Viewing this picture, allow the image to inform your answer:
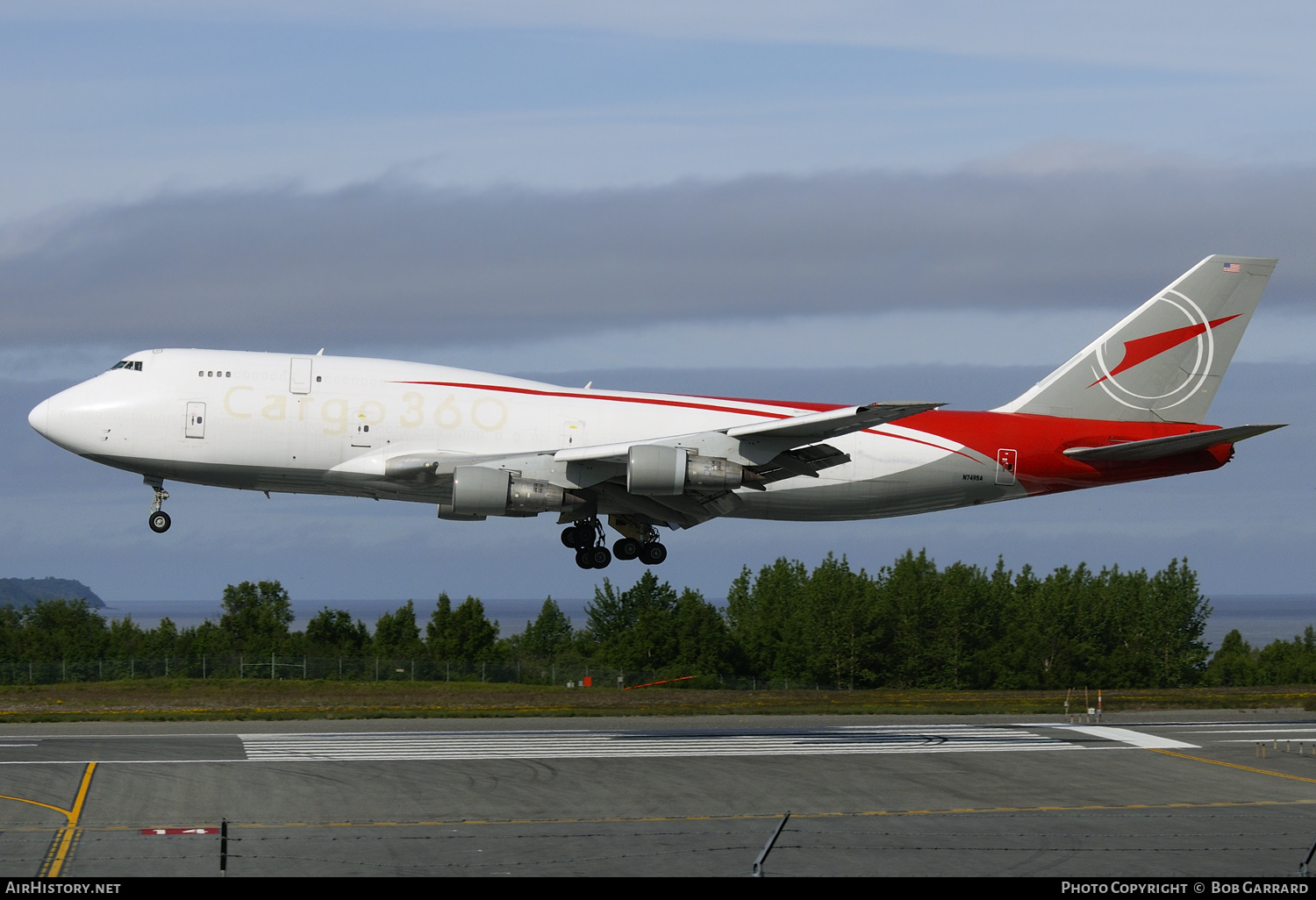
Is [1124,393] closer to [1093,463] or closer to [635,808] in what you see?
[1093,463]

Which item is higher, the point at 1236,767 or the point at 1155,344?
the point at 1155,344

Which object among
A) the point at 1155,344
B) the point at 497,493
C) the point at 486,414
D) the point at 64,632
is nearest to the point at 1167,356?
the point at 1155,344

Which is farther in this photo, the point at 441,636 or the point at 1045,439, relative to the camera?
the point at 441,636

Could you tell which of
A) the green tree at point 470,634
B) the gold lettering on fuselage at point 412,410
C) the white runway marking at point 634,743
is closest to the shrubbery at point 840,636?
the green tree at point 470,634

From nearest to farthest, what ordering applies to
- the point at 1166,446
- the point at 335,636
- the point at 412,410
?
the point at 412,410 < the point at 1166,446 < the point at 335,636

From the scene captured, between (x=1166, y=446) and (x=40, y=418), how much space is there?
34.1 m

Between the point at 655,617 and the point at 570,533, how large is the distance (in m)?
67.5

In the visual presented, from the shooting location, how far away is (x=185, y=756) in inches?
1570

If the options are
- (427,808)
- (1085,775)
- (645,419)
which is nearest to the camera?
(427,808)

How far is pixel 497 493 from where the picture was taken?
1496 inches

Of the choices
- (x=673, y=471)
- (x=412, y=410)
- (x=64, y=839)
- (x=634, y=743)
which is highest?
(x=412, y=410)

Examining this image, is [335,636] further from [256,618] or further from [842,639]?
[842,639]

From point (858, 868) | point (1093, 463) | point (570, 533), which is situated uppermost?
point (1093, 463)

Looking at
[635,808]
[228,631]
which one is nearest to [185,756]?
[635,808]
